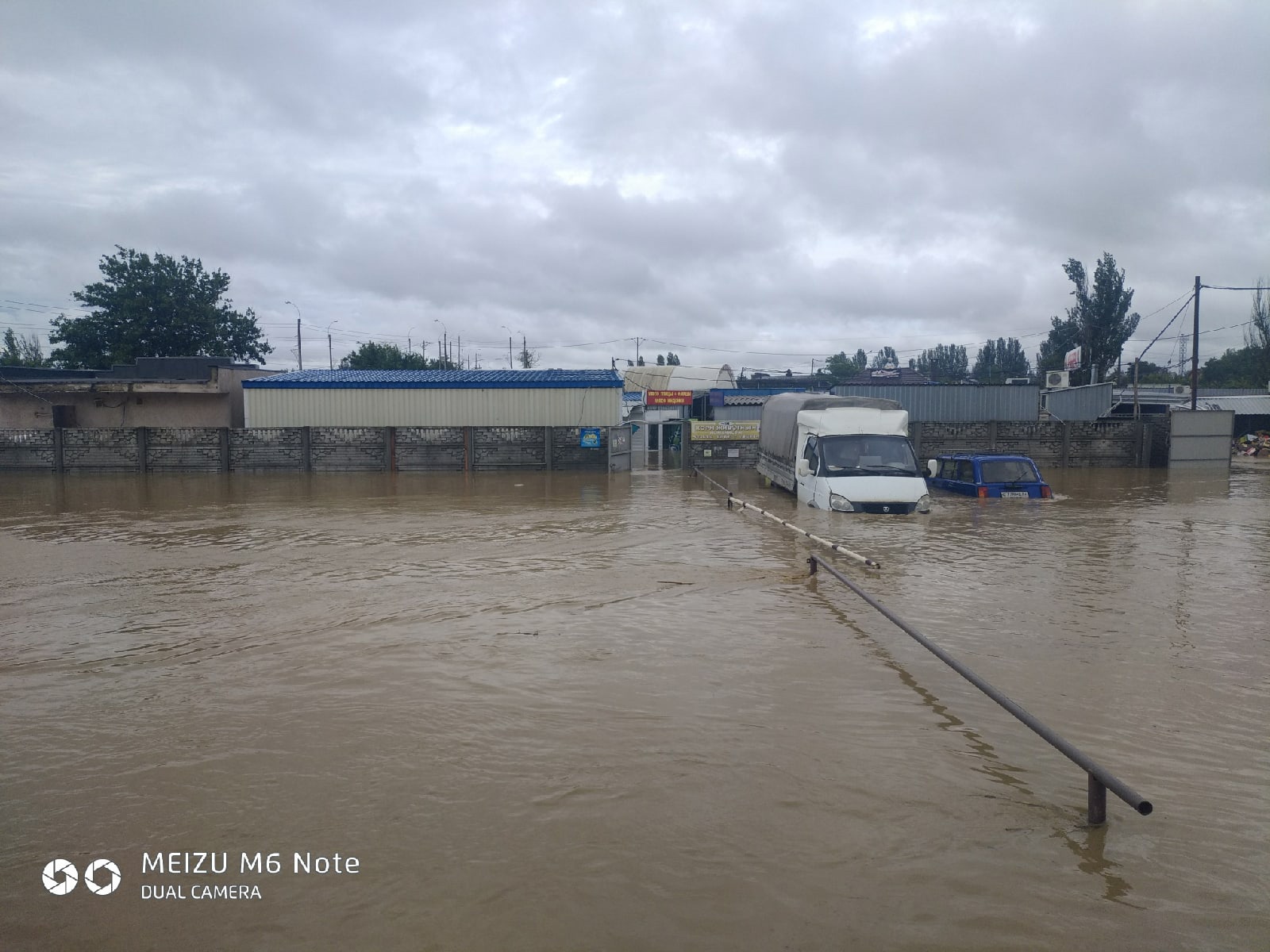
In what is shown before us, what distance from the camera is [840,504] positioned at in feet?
53.3

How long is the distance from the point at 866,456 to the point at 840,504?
1596 millimetres

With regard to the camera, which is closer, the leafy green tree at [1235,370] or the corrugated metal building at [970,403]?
the corrugated metal building at [970,403]

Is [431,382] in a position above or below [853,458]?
above

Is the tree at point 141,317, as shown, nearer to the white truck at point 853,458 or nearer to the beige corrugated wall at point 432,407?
the beige corrugated wall at point 432,407

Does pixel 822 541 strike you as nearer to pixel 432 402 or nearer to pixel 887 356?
pixel 432 402

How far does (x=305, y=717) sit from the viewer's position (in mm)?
5793

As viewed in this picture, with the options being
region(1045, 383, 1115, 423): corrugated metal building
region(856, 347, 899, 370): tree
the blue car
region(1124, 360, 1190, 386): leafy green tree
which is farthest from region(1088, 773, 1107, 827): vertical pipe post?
region(856, 347, 899, 370): tree

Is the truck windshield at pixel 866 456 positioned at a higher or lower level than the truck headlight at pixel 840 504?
higher

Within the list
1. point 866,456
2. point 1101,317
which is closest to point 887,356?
point 1101,317

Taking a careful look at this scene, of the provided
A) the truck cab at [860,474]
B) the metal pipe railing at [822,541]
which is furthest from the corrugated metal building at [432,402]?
the truck cab at [860,474]

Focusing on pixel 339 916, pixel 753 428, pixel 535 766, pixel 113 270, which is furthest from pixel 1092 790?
pixel 113 270

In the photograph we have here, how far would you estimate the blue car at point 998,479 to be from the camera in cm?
1917

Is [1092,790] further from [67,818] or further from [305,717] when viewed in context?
[67,818]

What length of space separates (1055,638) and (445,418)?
26983 millimetres
